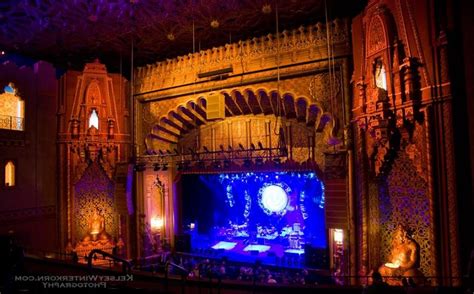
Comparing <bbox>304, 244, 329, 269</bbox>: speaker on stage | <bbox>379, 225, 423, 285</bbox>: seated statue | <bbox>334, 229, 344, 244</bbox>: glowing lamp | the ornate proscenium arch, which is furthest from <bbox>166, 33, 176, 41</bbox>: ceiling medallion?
<bbox>379, 225, 423, 285</bbox>: seated statue

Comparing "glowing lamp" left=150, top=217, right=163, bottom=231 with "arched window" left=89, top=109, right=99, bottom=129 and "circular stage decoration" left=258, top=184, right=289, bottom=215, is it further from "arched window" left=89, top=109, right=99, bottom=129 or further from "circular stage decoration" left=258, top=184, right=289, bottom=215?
"arched window" left=89, top=109, right=99, bottom=129

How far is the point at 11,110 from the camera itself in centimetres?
1284

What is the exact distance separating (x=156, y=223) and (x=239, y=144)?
5670 millimetres

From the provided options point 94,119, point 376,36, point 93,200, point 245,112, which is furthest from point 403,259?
point 94,119

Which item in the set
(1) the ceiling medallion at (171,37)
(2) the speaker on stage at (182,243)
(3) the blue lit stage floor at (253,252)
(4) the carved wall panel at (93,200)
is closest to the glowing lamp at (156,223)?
(2) the speaker on stage at (182,243)

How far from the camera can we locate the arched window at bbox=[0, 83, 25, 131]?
1228 cm

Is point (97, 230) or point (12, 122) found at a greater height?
point (12, 122)

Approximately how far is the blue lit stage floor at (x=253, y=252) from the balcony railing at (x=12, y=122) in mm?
8294

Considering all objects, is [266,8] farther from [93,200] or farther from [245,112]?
[93,200]

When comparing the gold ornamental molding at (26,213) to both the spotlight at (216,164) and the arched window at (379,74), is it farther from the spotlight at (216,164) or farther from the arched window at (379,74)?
the arched window at (379,74)

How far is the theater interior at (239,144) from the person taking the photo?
7.25 metres

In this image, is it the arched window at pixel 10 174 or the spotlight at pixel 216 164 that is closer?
the arched window at pixel 10 174

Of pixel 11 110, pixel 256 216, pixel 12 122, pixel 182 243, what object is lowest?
A: pixel 182 243

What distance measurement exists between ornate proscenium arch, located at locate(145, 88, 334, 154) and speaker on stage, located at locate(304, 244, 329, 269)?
3.92m
